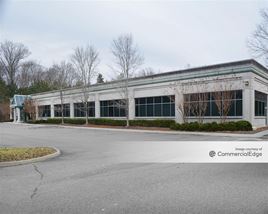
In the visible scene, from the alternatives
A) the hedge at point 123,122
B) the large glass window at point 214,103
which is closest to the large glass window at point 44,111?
the hedge at point 123,122

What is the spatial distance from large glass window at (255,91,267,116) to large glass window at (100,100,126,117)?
14412mm

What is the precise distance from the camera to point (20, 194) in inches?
248

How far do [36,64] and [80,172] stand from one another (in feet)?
268

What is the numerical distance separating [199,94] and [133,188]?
22.4m

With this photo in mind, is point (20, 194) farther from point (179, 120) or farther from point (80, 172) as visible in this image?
point (179, 120)

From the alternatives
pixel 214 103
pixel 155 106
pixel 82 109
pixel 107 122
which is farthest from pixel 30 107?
pixel 214 103

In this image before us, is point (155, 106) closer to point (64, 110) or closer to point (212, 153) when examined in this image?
point (64, 110)

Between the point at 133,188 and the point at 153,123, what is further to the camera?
the point at 153,123

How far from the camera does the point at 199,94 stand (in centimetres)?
2798

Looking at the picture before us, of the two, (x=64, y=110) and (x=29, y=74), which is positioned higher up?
(x=29, y=74)

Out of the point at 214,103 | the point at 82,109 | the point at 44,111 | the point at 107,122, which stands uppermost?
the point at 214,103

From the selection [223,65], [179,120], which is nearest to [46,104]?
[179,120]

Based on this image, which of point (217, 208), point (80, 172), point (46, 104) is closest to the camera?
point (217, 208)

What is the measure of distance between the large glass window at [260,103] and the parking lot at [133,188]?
2151 cm
